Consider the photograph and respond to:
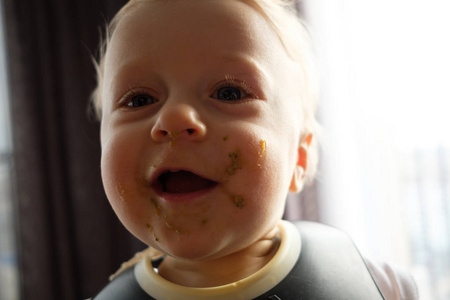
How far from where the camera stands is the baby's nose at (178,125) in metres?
0.42

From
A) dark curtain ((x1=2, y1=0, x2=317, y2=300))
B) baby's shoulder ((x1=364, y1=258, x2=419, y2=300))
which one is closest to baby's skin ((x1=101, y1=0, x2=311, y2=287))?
baby's shoulder ((x1=364, y1=258, x2=419, y2=300))

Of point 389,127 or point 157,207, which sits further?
point 389,127

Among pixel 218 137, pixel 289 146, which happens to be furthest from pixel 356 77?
pixel 218 137

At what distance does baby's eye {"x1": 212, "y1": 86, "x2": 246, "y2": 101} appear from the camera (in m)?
0.47

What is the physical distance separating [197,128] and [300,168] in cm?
26

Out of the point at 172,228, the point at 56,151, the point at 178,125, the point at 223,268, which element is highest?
the point at 178,125

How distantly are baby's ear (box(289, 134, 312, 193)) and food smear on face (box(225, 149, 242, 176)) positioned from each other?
19 centimetres

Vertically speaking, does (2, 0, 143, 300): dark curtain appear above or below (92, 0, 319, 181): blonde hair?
below

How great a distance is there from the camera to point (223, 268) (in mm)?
511

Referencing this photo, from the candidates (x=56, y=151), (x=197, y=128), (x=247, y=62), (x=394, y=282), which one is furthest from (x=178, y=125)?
(x=56, y=151)

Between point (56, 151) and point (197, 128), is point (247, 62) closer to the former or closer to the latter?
point (197, 128)

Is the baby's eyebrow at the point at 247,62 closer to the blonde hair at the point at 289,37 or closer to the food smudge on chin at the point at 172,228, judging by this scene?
the blonde hair at the point at 289,37

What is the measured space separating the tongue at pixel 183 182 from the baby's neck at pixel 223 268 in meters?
0.13

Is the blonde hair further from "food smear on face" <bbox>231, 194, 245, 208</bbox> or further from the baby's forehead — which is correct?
"food smear on face" <bbox>231, 194, 245, 208</bbox>
